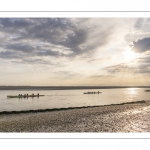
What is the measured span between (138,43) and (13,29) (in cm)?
824

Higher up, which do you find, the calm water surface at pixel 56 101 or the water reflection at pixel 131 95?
the water reflection at pixel 131 95

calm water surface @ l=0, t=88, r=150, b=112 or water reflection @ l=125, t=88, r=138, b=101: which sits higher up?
water reflection @ l=125, t=88, r=138, b=101

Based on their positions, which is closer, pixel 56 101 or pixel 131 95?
pixel 56 101

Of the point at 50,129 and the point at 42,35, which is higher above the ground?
the point at 42,35

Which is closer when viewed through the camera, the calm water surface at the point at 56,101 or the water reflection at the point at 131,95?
the calm water surface at the point at 56,101

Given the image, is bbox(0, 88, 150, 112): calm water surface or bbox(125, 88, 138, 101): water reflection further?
bbox(125, 88, 138, 101): water reflection

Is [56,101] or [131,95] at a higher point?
[131,95]

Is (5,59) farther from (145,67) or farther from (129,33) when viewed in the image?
(145,67)
